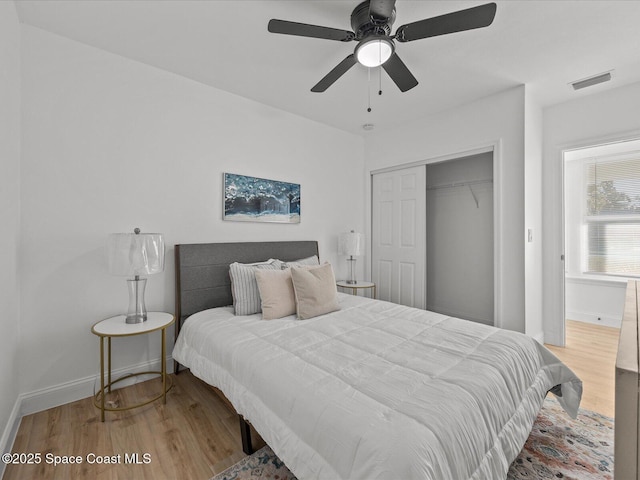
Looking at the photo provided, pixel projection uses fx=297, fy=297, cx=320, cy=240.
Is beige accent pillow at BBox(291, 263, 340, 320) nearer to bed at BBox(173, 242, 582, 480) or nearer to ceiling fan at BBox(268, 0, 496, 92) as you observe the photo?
bed at BBox(173, 242, 582, 480)

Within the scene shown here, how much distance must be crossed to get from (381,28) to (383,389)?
199 centimetres

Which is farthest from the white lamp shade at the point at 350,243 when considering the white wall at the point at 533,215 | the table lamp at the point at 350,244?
the white wall at the point at 533,215

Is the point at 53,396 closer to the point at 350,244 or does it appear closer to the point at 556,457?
the point at 350,244

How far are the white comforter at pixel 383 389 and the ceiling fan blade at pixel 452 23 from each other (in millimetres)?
1767

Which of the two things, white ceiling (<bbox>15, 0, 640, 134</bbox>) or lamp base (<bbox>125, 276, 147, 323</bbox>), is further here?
lamp base (<bbox>125, 276, 147, 323</bbox>)

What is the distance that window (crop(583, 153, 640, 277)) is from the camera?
388 centimetres

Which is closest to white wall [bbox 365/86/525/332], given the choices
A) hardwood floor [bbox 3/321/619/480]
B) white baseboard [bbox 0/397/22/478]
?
hardwood floor [bbox 3/321/619/480]

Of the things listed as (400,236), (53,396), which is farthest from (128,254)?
(400,236)

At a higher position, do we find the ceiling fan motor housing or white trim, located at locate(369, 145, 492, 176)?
the ceiling fan motor housing

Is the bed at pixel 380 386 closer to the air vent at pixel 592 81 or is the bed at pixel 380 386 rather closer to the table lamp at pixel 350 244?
the table lamp at pixel 350 244

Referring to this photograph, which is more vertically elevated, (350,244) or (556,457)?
(350,244)

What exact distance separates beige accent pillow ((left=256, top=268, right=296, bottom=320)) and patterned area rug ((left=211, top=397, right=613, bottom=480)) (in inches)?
35.7

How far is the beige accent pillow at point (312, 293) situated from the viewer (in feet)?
Answer: 7.76

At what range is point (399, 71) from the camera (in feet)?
6.57
